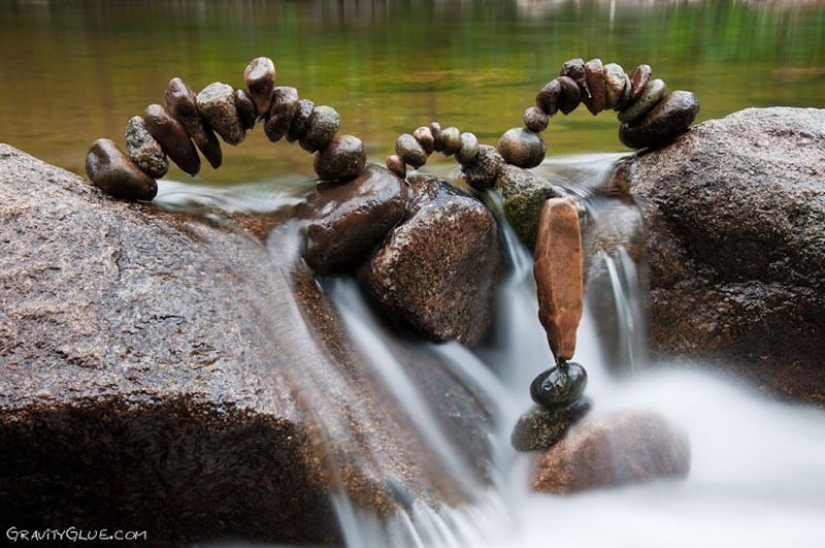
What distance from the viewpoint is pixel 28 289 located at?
7.75 ft

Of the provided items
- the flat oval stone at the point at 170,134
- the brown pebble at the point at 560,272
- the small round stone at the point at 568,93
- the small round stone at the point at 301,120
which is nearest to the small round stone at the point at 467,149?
the small round stone at the point at 568,93

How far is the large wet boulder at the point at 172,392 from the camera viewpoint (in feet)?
7.13

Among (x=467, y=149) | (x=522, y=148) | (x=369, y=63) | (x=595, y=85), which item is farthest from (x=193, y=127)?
(x=369, y=63)

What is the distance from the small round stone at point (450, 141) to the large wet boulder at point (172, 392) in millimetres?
1066

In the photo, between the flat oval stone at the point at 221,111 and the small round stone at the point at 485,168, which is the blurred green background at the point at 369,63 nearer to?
the flat oval stone at the point at 221,111

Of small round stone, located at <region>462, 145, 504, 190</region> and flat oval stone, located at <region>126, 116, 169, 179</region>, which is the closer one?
flat oval stone, located at <region>126, 116, 169, 179</region>

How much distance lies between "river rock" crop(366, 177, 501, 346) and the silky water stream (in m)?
0.10

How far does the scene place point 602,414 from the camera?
304 centimetres

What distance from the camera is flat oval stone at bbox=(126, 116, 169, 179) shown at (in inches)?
117

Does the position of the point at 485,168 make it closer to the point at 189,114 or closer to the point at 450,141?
the point at 450,141

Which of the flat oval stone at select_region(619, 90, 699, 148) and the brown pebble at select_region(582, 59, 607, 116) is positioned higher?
the brown pebble at select_region(582, 59, 607, 116)

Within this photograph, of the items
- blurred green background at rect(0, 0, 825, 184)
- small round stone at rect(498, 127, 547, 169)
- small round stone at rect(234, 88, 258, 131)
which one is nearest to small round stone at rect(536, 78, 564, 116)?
small round stone at rect(498, 127, 547, 169)

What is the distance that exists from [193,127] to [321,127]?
536 millimetres

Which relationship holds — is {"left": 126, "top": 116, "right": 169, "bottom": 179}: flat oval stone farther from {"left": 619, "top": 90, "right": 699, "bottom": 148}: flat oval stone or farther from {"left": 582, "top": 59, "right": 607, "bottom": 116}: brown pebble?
{"left": 619, "top": 90, "right": 699, "bottom": 148}: flat oval stone
